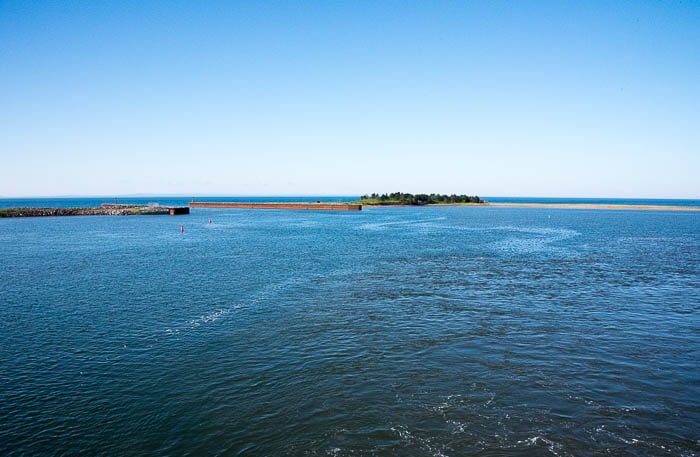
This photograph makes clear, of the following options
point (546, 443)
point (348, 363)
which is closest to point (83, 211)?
point (348, 363)

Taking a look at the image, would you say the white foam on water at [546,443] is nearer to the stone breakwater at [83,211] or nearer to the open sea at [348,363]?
the open sea at [348,363]

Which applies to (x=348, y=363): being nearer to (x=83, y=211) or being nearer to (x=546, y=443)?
(x=546, y=443)

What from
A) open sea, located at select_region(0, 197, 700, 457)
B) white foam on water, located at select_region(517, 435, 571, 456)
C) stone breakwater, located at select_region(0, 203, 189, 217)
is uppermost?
stone breakwater, located at select_region(0, 203, 189, 217)

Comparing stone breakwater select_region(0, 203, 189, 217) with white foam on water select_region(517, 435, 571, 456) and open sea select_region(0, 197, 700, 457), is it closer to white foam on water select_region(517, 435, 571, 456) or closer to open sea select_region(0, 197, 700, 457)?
open sea select_region(0, 197, 700, 457)

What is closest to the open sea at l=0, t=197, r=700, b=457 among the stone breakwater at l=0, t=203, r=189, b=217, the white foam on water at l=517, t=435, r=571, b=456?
the white foam on water at l=517, t=435, r=571, b=456

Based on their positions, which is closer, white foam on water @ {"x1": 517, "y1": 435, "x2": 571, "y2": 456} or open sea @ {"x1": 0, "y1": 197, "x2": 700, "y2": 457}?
white foam on water @ {"x1": 517, "y1": 435, "x2": 571, "y2": 456}

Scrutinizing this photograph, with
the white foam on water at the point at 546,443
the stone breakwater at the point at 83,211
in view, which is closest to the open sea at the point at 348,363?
the white foam on water at the point at 546,443

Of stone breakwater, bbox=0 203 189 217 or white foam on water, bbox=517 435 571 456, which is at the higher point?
stone breakwater, bbox=0 203 189 217

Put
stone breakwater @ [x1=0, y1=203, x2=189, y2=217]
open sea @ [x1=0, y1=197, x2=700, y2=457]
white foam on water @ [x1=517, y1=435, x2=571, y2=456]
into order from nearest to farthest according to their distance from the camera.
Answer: white foam on water @ [x1=517, y1=435, x2=571, y2=456] < open sea @ [x1=0, y1=197, x2=700, y2=457] < stone breakwater @ [x1=0, y1=203, x2=189, y2=217]

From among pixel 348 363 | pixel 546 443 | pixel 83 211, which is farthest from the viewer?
pixel 83 211
